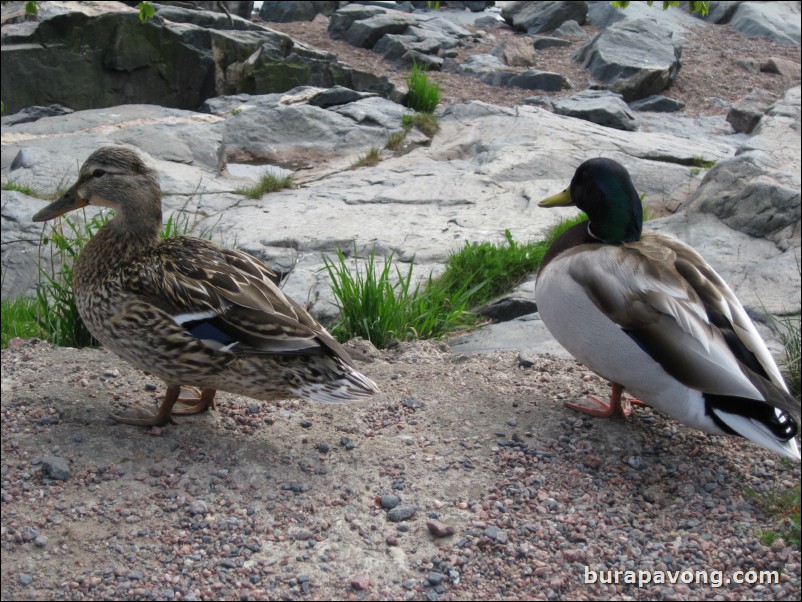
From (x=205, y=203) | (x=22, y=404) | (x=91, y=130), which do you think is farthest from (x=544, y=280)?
(x=91, y=130)

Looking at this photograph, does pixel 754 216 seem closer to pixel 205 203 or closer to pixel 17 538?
pixel 205 203

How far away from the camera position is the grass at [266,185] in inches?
286

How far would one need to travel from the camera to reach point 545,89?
12.2 m

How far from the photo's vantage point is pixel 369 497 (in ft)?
9.86

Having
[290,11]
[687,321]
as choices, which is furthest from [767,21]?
[687,321]

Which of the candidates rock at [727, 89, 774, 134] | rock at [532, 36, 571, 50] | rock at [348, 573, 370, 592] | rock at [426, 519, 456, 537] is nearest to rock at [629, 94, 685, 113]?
rock at [727, 89, 774, 134]

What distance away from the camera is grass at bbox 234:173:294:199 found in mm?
7254

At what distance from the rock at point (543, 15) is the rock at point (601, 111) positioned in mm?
5482

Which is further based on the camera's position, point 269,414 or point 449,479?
point 269,414

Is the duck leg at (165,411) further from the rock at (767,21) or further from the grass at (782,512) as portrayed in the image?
the rock at (767,21)

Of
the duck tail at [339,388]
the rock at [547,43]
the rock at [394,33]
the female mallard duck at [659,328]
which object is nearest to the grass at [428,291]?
the female mallard duck at [659,328]

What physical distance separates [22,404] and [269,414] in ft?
3.12

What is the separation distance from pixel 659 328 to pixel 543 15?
44.9 feet

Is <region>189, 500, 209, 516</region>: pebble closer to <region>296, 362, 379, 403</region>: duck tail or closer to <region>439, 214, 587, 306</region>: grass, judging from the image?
<region>296, 362, 379, 403</region>: duck tail
